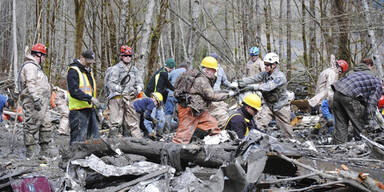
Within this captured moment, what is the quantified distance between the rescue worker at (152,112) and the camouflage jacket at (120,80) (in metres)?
0.33

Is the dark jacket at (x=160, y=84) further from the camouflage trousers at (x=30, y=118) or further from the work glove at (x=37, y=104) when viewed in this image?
the work glove at (x=37, y=104)

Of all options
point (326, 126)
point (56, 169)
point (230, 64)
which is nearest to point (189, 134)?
point (56, 169)

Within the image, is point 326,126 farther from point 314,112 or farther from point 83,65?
point 83,65

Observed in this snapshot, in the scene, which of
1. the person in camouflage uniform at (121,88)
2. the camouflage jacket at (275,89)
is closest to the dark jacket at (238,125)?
the camouflage jacket at (275,89)

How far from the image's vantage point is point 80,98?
6.71 meters

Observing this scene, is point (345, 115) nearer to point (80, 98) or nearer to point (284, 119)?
point (284, 119)

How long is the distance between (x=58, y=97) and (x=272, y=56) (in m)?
6.33

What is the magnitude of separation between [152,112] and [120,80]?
45.7 inches

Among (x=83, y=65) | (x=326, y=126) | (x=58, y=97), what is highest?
(x=83, y=65)

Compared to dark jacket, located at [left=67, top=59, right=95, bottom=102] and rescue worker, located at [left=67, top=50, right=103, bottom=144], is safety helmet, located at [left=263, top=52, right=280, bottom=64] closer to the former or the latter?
rescue worker, located at [left=67, top=50, right=103, bottom=144]

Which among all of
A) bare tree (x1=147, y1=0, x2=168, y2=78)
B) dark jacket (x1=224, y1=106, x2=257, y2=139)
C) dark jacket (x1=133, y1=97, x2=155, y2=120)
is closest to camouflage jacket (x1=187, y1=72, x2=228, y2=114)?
dark jacket (x1=224, y1=106, x2=257, y2=139)

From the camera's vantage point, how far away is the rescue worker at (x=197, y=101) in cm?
625

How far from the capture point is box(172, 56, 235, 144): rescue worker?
20.5 ft

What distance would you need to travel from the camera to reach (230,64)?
13.5 m
